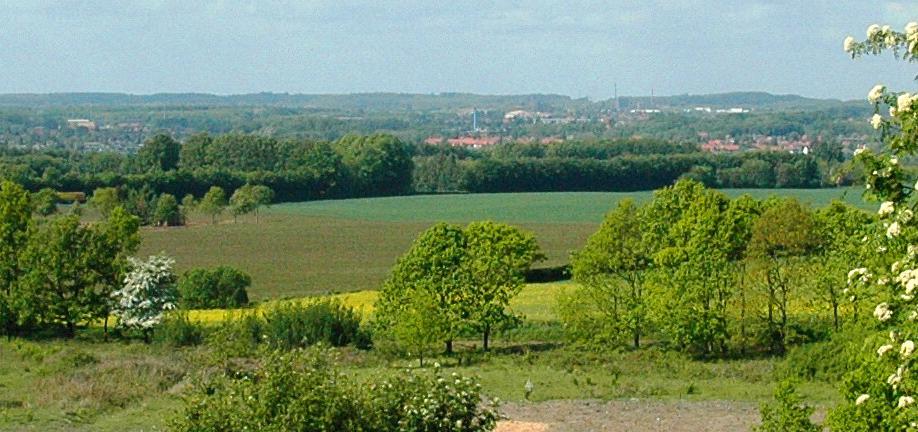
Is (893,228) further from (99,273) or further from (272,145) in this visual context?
(272,145)

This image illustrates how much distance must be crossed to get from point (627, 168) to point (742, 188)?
12788mm

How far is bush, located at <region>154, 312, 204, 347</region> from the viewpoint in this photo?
148ft

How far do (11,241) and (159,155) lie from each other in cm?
7516

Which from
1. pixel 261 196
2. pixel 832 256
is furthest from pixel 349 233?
pixel 832 256

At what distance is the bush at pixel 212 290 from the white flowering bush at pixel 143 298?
14.3ft

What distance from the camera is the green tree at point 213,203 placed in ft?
321

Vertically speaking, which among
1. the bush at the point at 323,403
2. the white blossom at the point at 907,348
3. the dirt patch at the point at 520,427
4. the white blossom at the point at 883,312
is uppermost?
the white blossom at the point at 883,312

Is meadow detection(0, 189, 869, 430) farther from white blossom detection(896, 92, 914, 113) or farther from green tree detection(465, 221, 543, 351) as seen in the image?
white blossom detection(896, 92, 914, 113)

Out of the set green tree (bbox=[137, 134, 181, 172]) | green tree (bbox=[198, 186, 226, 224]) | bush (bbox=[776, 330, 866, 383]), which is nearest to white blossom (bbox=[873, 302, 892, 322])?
bush (bbox=[776, 330, 866, 383])

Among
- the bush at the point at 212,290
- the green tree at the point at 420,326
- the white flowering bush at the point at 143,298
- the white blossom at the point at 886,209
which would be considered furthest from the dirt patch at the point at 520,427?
the bush at the point at 212,290

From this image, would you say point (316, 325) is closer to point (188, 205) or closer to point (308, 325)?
point (308, 325)

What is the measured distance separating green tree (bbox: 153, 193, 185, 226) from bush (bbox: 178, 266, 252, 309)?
128 feet

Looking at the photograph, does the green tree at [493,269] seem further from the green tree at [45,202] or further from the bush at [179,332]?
the green tree at [45,202]

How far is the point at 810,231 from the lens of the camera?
44.8 meters
